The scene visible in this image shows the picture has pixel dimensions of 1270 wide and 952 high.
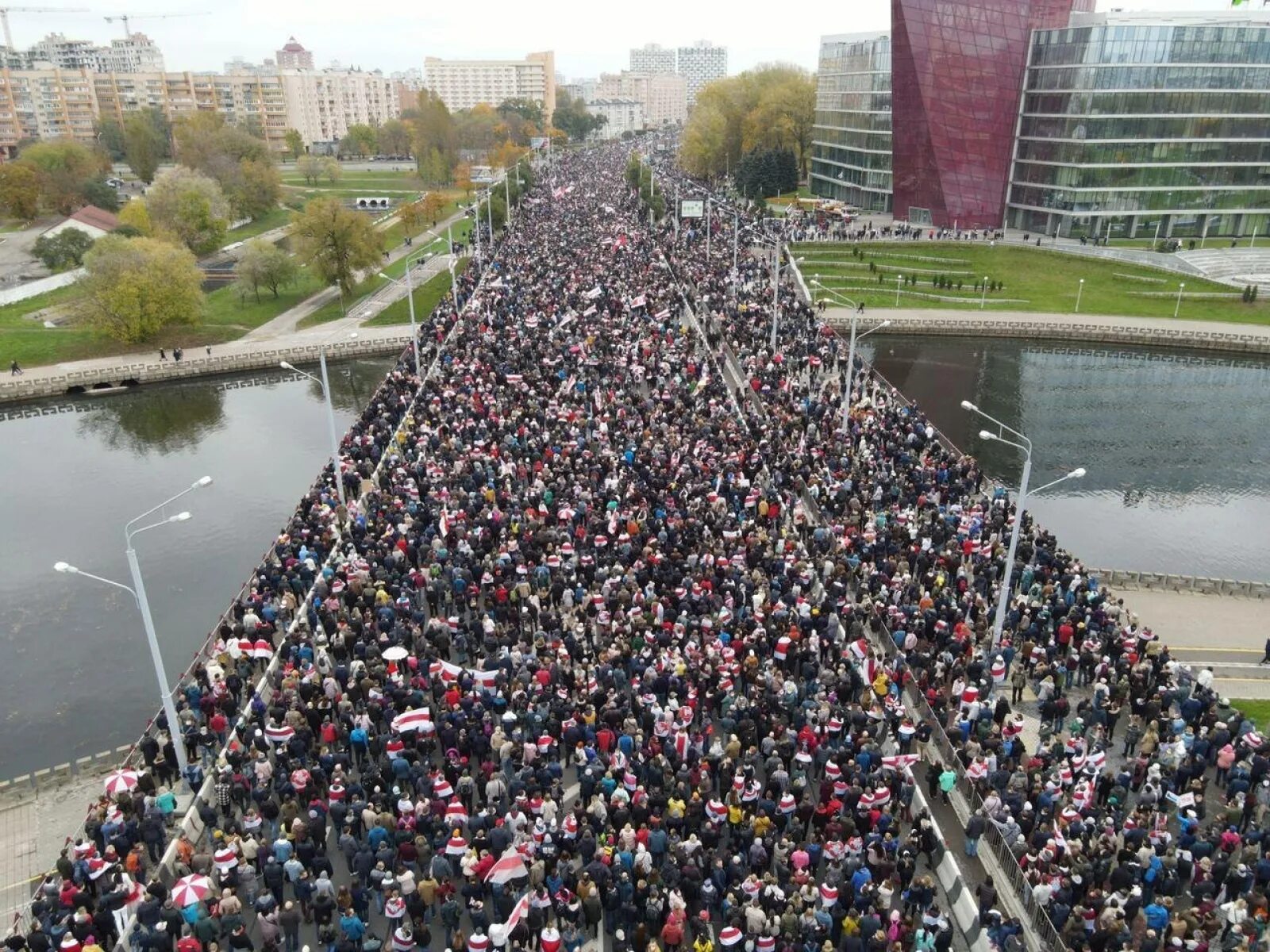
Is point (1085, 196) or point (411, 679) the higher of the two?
point (1085, 196)

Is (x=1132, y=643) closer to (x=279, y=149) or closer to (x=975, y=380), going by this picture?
(x=975, y=380)

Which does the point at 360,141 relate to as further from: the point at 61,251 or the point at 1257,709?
the point at 1257,709

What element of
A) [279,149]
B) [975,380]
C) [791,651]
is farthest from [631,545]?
[279,149]

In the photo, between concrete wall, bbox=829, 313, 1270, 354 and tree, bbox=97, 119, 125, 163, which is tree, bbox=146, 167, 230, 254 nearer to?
concrete wall, bbox=829, 313, 1270, 354

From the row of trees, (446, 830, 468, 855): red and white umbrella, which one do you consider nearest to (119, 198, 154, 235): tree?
the row of trees

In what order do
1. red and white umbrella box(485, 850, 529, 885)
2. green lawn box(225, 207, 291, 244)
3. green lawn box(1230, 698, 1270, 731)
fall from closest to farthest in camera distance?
red and white umbrella box(485, 850, 529, 885)
green lawn box(1230, 698, 1270, 731)
green lawn box(225, 207, 291, 244)

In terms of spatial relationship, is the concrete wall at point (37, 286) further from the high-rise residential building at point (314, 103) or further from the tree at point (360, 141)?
the high-rise residential building at point (314, 103)
